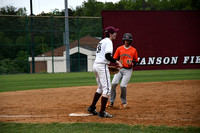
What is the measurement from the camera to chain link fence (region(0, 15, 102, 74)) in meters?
23.8

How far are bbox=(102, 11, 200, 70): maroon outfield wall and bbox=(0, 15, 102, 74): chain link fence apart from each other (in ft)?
7.03

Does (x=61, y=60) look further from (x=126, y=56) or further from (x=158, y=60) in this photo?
(x=126, y=56)

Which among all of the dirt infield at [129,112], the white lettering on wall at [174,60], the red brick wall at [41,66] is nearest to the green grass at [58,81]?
the red brick wall at [41,66]

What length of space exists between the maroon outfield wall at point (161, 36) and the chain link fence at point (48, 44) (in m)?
2.14

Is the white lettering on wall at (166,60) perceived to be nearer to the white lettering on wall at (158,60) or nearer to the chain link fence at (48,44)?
the white lettering on wall at (158,60)

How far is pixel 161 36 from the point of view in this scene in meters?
25.6

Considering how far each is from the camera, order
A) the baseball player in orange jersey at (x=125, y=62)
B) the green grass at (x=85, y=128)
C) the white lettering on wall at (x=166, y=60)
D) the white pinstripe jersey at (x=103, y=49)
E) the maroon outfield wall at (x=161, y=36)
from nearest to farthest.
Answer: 1. the green grass at (x=85, y=128)
2. the white pinstripe jersey at (x=103, y=49)
3. the baseball player in orange jersey at (x=125, y=62)
4. the maroon outfield wall at (x=161, y=36)
5. the white lettering on wall at (x=166, y=60)

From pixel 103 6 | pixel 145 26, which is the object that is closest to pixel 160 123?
pixel 145 26

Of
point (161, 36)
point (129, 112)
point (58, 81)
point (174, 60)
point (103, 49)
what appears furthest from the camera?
point (161, 36)

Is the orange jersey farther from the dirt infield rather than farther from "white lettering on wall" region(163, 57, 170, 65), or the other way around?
"white lettering on wall" region(163, 57, 170, 65)

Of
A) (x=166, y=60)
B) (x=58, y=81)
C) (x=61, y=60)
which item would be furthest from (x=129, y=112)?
(x=166, y=60)

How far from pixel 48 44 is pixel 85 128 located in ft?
65.3

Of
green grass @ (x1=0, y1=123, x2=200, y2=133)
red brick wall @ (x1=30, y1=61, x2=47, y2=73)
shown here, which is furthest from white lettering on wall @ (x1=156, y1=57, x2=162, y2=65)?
green grass @ (x1=0, y1=123, x2=200, y2=133)

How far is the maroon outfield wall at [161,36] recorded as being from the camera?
82.4 feet
